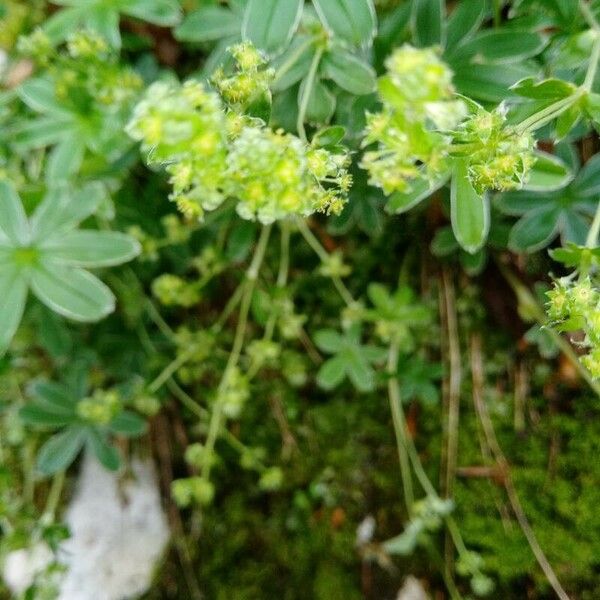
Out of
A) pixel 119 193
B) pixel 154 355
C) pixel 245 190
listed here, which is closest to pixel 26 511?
pixel 154 355

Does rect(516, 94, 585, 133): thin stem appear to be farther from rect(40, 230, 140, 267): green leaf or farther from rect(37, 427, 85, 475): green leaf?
rect(37, 427, 85, 475): green leaf

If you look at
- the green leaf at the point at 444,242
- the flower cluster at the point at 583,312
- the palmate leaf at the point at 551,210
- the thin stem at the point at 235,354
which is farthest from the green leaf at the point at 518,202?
the thin stem at the point at 235,354

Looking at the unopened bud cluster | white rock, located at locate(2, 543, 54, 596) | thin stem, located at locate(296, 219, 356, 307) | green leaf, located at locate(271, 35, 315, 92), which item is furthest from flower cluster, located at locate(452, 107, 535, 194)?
white rock, located at locate(2, 543, 54, 596)

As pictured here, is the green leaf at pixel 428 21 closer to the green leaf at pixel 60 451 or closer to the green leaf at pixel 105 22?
the green leaf at pixel 105 22

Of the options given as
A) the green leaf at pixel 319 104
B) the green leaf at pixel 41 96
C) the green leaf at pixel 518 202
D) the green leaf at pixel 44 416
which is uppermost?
the green leaf at pixel 319 104

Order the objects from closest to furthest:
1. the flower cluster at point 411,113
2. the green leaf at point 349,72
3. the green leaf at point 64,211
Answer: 1. the flower cluster at point 411,113
2. the green leaf at point 349,72
3. the green leaf at point 64,211

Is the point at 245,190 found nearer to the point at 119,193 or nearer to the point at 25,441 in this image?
the point at 119,193
